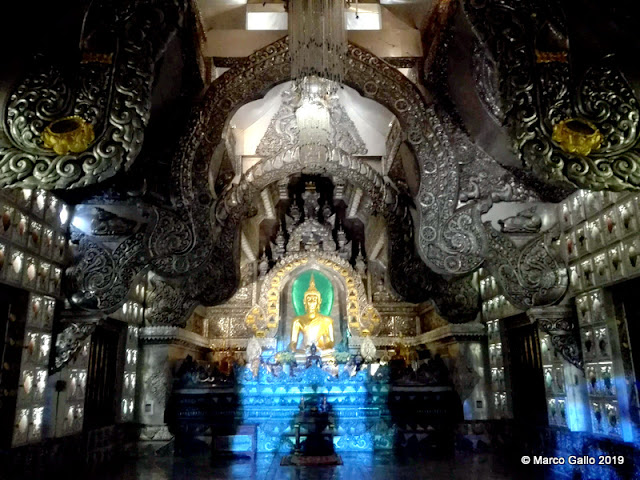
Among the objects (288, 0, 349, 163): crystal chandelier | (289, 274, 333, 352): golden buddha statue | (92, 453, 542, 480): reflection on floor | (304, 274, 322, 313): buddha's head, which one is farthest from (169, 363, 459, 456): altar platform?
(288, 0, 349, 163): crystal chandelier

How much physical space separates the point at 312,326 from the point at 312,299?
772mm

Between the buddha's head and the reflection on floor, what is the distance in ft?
19.2

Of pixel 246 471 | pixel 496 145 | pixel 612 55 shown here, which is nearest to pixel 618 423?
pixel 496 145

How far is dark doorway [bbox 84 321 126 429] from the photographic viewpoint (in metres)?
7.86

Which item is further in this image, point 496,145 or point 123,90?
point 496,145

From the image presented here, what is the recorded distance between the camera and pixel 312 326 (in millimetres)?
13461

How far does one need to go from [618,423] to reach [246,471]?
4660 mm

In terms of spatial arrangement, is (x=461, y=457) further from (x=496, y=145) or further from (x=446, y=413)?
(x=496, y=145)

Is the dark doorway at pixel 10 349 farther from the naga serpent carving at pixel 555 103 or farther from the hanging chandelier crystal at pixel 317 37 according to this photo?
the naga serpent carving at pixel 555 103

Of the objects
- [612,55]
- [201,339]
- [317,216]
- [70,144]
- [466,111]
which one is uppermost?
[317,216]

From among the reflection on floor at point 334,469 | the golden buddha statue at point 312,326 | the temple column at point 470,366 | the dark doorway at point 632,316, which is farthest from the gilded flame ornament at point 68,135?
the golden buddha statue at point 312,326

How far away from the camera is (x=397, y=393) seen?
931cm

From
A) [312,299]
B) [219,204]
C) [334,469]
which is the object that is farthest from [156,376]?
[312,299]

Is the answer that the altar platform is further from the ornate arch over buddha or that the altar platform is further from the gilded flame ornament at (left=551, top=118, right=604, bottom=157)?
the gilded flame ornament at (left=551, top=118, right=604, bottom=157)
